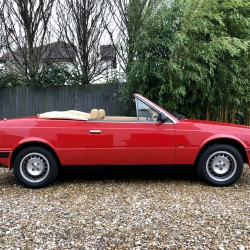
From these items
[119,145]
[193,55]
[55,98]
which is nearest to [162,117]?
[119,145]

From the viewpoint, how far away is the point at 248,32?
6.02 m

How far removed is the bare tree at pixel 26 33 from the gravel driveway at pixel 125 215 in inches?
203

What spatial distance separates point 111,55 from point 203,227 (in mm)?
7809

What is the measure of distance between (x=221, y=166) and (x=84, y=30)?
259 inches

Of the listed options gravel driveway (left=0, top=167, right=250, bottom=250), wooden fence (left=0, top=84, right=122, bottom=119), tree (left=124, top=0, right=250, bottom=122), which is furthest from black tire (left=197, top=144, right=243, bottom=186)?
wooden fence (left=0, top=84, right=122, bottom=119)

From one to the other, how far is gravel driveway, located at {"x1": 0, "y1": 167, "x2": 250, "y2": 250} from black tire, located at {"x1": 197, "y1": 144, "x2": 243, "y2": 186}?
0.43 ft

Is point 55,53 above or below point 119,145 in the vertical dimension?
above

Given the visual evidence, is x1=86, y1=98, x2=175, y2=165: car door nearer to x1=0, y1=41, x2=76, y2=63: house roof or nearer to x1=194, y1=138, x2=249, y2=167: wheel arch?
x1=194, y1=138, x2=249, y2=167: wheel arch

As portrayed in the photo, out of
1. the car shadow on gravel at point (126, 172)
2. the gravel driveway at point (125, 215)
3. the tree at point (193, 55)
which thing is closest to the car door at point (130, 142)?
the car shadow on gravel at point (126, 172)

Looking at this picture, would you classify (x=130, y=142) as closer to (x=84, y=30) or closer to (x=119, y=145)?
(x=119, y=145)

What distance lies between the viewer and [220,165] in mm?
4098

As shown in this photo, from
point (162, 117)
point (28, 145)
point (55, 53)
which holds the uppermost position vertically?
point (55, 53)

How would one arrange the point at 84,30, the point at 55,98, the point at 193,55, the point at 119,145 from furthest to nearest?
the point at 84,30 < the point at 55,98 < the point at 193,55 < the point at 119,145

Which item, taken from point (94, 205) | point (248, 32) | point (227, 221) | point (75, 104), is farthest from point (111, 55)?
point (227, 221)
